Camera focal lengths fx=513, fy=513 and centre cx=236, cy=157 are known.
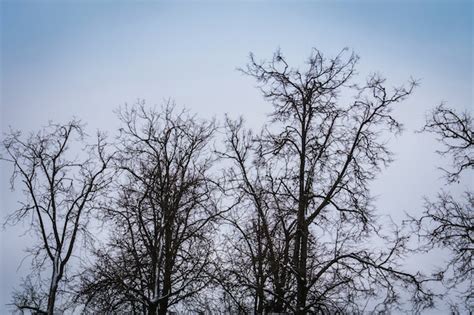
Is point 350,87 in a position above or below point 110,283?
above

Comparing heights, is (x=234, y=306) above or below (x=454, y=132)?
below

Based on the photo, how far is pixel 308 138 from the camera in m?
16.7

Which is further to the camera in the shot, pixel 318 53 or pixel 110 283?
pixel 318 53

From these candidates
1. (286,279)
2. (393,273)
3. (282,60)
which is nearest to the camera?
(393,273)

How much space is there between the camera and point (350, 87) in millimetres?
16703

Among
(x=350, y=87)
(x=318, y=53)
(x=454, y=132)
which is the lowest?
(x=454, y=132)

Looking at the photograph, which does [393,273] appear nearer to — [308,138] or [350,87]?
[308,138]

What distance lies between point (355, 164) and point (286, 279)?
13.6 feet

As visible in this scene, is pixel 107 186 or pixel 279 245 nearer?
pixel 279 245

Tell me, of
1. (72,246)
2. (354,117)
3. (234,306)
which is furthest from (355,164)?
(72,246)

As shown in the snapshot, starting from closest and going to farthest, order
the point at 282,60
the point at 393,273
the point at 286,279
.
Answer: the point at 393,273 < the point at 286,279 < the point at 282,60

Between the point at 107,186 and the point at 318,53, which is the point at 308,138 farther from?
the point at 107,186

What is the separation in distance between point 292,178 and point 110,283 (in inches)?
250

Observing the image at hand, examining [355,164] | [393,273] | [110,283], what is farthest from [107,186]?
[393,273]
